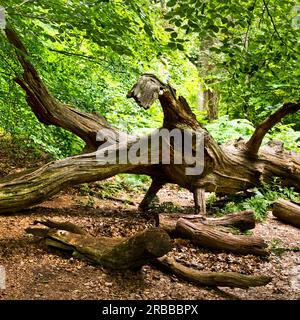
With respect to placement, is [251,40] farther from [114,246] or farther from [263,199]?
[263,199]

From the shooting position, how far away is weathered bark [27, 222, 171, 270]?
3758 mm

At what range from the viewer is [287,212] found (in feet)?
21.9

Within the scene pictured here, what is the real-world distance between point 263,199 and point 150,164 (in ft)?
7.52

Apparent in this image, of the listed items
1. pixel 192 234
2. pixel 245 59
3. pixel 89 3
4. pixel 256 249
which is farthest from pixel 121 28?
pixel 256 249

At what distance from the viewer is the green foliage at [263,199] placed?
7.00 m

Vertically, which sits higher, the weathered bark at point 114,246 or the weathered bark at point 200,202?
the weathered bark at point 114,246

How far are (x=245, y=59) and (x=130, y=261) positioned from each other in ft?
8.19

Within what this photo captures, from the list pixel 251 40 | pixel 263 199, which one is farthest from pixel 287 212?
pixel 251 40

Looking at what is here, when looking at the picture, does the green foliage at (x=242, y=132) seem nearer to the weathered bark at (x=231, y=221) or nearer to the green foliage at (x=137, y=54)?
the green foliage at (x=137, y=54)

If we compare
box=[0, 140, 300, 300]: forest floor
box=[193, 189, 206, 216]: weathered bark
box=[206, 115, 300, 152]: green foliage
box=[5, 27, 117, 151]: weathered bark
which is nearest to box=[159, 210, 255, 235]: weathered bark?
box=[0, 140, 300, 300]: forest floor

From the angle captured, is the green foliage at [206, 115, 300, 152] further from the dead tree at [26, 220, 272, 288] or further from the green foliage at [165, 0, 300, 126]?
the dead tree at [26, 220, 272, 288]

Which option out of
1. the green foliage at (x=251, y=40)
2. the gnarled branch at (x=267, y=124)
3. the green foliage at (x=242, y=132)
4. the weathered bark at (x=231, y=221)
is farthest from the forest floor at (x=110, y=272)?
the green foliage at (x=242, y=132)
